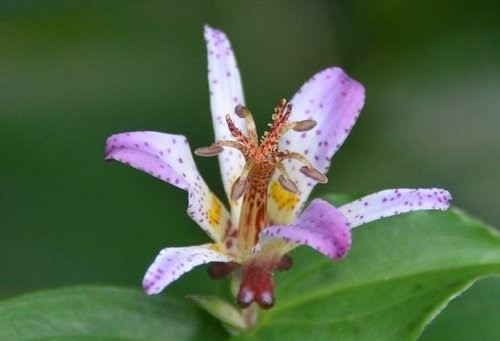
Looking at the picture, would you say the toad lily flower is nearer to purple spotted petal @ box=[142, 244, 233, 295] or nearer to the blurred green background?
purple spotted petal @ box=[142, 244, 233, 295]

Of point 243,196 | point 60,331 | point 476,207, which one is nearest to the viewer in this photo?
point 60,331

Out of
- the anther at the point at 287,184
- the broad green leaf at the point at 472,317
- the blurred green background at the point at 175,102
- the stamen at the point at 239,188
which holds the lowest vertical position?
the broad green leaf at the point at 472,317

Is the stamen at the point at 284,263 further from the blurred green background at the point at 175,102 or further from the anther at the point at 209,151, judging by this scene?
the blurred green background at the point at 175,102

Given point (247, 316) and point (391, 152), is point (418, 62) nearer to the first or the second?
point (391, 152)

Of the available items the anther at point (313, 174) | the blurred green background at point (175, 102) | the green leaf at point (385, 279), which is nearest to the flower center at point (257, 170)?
the anther at point (313, 174)

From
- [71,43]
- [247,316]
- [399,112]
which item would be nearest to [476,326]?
[247,316]

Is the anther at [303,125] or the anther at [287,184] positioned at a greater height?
the anther at [303,125]
